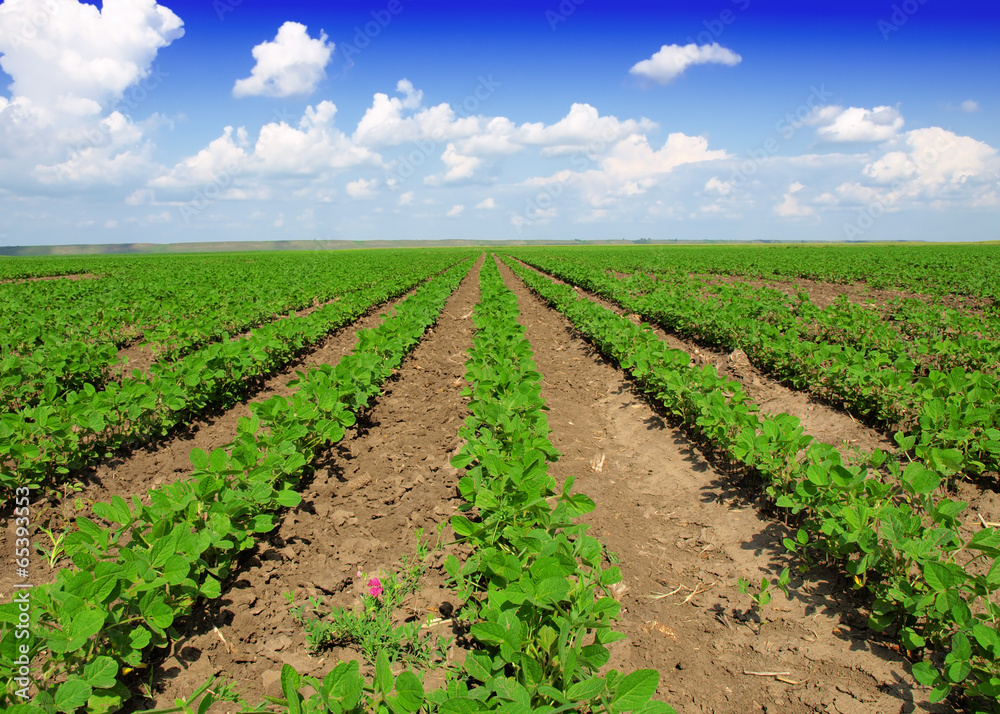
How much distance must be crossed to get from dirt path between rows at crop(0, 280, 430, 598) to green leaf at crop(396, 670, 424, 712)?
289 centimetres

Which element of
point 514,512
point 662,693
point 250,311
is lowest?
point 662,693

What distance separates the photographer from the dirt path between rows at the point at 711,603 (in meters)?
2.27

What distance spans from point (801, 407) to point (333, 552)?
5243 mm

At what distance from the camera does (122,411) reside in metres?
4.62

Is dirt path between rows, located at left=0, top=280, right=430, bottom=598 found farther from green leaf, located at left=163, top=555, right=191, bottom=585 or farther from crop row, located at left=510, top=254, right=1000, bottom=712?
crop row, located at left=510, top=254, right=1000, bottom=712

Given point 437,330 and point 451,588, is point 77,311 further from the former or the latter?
point 451,588

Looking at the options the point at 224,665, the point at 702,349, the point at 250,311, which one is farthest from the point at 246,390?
the point at 702,349

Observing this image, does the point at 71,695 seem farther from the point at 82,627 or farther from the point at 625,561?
the point at 625,561

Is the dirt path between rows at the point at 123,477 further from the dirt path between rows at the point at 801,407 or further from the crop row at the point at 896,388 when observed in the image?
the crop row at the point at 896,388

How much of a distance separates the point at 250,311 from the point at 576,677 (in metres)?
10.0

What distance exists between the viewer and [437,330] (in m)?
11.2


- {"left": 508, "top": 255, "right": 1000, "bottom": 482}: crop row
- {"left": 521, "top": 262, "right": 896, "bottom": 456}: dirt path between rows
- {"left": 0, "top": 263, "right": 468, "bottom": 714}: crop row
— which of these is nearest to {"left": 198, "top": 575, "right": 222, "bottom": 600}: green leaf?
{"left": 0, "top": 263, "right": 468, "bottom": 714}: crop row

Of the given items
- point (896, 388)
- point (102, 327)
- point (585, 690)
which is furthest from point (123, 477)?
point (896, 388)

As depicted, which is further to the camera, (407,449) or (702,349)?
(702,349)
